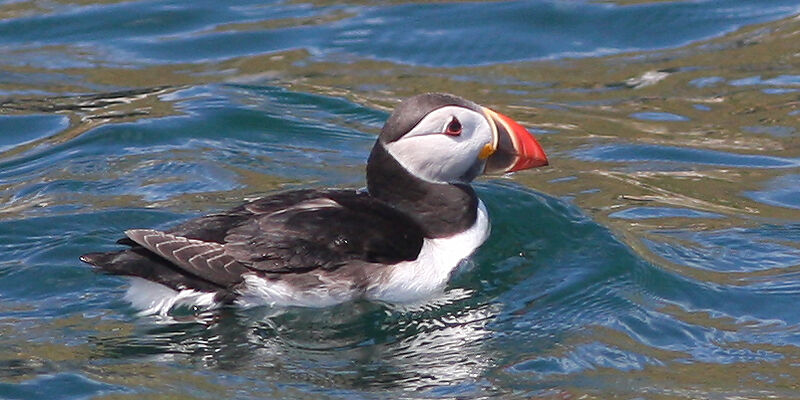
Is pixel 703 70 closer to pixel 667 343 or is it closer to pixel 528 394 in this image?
pixel 667 343

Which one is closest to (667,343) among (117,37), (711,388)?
(711,388)

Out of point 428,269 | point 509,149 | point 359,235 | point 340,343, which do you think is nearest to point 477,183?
point 509,149

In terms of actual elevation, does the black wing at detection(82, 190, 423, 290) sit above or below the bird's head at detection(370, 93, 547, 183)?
below

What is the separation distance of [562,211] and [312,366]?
224 cm

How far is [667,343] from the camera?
610 cm

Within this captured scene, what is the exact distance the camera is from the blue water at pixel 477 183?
5828 millimetres

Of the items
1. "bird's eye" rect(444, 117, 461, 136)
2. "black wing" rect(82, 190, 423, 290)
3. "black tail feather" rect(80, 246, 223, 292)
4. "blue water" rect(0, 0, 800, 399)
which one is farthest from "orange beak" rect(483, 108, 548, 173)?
"black tail feather" rect(80, 246, 223, 292)

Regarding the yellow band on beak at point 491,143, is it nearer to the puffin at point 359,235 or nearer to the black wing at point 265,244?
the puffin at point 359,235

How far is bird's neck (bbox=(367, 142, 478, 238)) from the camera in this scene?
6.71 m

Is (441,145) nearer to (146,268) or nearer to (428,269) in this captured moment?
(428,269)

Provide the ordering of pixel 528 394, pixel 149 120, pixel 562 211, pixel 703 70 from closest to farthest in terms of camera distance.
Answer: pixel 528 394 < pixel 562 211 < pixel 149 120 < pixel 703 70

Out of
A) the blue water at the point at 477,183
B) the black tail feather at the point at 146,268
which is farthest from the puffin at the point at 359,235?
the blue water at the point at 477,183

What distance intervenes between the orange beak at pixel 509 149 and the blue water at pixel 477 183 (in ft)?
1.64

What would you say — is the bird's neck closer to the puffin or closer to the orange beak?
the puffin
